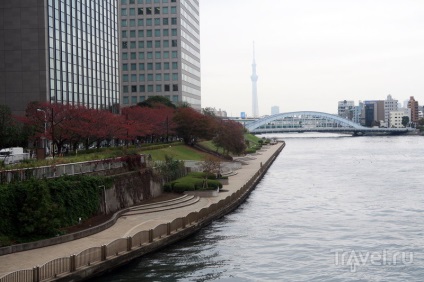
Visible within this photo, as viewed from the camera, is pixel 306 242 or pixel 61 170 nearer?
pixel 306 242

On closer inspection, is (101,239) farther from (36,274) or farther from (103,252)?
(36,274)

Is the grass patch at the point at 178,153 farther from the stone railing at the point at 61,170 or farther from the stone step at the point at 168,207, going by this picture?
the stone railing at the point at 61,170

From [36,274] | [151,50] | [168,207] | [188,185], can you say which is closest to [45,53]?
[188,185]

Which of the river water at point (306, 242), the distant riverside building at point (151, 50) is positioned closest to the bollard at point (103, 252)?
the river water at point (306, 242)

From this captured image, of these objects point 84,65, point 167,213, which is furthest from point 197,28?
point 167,213

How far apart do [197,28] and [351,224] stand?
132331 mm

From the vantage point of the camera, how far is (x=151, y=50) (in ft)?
469

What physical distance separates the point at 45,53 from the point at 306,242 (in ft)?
155

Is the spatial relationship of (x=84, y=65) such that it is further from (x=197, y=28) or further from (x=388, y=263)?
(x=197, y=28)

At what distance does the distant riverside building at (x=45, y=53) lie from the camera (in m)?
71.2

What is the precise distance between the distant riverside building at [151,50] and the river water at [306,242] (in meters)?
86.3

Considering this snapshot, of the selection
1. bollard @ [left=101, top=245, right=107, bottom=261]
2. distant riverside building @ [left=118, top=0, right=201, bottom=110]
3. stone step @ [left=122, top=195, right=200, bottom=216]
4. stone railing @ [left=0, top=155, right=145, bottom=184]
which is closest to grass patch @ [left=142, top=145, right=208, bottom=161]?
stone step @ [left=122, top=195, right=200, bottom=216]

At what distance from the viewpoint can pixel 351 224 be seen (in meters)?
39.9

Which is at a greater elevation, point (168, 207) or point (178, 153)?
point (178, 153)
